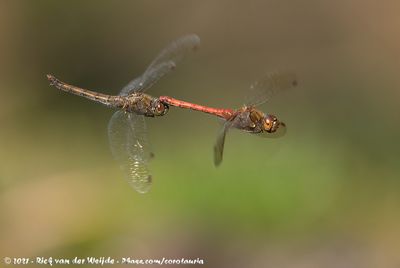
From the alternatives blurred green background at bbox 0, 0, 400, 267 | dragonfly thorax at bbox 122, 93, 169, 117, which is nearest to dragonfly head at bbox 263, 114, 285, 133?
dragonfly thorax at bbox 122, 93, 169, 117

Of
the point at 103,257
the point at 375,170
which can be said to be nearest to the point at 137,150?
the point at 103,257

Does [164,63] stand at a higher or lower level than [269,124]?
higher

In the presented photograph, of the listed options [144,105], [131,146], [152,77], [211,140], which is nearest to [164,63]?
[152,77]

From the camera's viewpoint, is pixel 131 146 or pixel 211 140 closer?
pixel 131 146

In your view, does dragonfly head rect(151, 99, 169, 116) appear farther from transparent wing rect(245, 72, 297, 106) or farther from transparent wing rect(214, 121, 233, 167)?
transparent wing rect(245, 72, 297, 106)

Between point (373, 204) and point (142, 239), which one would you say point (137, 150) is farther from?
point (373, 204)

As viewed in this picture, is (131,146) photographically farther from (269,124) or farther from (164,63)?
(269,124)

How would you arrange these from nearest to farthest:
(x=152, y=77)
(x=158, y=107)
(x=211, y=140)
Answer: (x=158, y=107)
(x=152, y=77)
(x=211, y=140)

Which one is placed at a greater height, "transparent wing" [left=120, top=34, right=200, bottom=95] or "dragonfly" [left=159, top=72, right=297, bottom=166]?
"transparent wing" [left=120, top=34, right=200, bottom=95]
